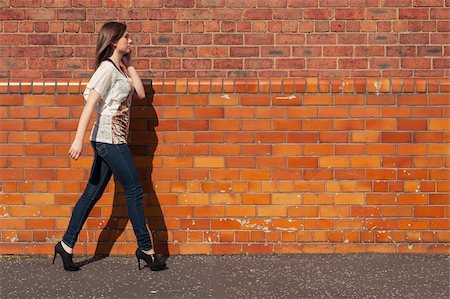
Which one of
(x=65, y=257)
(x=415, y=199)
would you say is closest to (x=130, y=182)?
(x=65, y=257)

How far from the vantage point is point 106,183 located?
523 centimetres

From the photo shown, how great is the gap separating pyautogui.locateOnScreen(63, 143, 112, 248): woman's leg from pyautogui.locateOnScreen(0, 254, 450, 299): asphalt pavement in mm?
280

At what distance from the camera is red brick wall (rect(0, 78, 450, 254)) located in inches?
219

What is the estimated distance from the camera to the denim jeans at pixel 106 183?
5043 millimetres

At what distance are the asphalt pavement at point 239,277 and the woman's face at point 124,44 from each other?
1577 mm

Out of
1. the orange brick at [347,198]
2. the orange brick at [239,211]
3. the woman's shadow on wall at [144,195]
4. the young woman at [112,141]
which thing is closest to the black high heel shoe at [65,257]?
the young woman at [112,141]

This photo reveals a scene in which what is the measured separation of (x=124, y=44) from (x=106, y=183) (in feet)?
3.30

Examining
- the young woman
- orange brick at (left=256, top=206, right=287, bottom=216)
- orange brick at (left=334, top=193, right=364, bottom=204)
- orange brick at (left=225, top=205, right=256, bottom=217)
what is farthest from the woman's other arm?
orange brick at (left=334, top=193, right=364, bottom=204)

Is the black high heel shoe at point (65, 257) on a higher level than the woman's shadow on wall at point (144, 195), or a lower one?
lower

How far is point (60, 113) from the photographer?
5594 mm

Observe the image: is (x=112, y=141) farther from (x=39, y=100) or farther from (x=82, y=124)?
(x=39, y=100)

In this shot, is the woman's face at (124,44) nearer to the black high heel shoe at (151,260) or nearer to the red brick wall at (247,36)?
the red brick wall at (247,36)

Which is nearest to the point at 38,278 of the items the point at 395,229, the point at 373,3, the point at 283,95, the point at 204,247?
the point at 204,247

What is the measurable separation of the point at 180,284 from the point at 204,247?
0.80m
